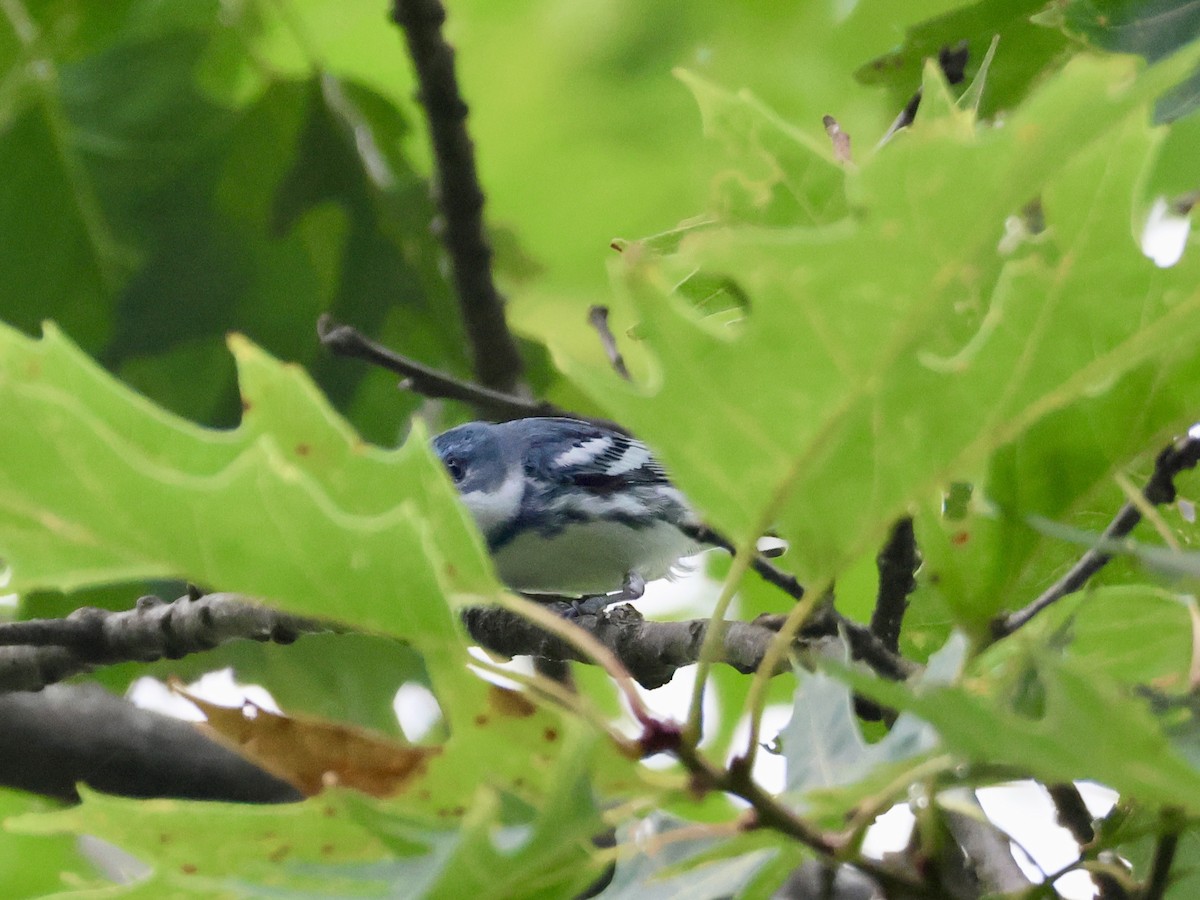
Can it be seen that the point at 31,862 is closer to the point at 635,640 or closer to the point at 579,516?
the point at 579,516

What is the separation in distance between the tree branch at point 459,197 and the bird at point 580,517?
192 millimetres

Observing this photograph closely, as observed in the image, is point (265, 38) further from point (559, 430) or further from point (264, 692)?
Result: point (264, 692)

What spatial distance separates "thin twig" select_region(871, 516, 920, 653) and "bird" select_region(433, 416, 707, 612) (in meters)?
0.85


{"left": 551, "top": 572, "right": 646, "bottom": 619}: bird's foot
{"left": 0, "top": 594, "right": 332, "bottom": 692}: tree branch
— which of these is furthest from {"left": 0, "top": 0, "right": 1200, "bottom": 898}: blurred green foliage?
{"left": 551, "top": 572, "right": 646, "bottom": 619}: bird's foot

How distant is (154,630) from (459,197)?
0.93 metres

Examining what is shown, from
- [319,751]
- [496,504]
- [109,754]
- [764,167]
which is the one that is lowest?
[319,751]

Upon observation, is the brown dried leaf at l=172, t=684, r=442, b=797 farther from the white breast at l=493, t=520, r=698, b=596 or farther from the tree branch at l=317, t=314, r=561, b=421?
the white breast at l=493, t=520, r=698, b=596

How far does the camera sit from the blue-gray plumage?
1923 mm

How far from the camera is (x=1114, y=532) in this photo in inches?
31.7

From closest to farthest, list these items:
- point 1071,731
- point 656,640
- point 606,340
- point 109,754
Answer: point 1071,731 → point 656,640 → point 606,340 → point 109,754

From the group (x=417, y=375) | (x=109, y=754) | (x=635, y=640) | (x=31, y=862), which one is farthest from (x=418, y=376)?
(x=31, y=862)

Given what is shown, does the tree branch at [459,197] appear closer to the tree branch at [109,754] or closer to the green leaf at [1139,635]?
the tree branch at [109,754]

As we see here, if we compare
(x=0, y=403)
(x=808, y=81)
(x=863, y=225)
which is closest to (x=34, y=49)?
(x=808, y=81)

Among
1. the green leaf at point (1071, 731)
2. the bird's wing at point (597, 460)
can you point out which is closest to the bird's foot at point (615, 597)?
the bird's wing at point (597, 460)
